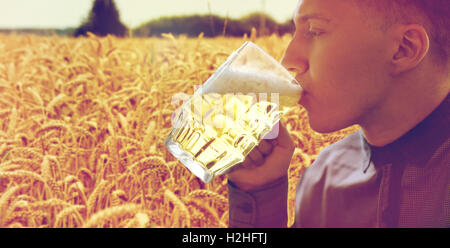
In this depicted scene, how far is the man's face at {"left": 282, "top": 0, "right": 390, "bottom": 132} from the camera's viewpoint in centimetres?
52

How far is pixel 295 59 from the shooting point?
574 millimetres

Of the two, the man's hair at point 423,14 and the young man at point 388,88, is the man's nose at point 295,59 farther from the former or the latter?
the man's hair at point 423,14

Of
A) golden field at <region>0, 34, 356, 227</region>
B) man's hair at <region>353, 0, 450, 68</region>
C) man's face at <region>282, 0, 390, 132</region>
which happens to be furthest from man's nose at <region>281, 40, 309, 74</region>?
golden field at <region>0, 34, 356, 227</region>

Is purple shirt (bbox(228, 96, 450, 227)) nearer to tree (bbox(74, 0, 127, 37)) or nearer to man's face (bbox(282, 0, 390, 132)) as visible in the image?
man's face (bbox(282, 0, 390, 132))

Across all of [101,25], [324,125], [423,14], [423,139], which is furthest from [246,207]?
[101,25]

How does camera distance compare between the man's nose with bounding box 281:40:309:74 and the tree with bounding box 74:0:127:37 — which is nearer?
the man's nose with bounding box 281:40:309:74

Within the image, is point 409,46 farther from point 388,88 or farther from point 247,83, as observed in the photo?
point 247,83

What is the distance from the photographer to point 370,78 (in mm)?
525

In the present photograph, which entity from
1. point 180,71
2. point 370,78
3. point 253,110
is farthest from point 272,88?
point 180,71

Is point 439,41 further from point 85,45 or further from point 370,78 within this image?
point 85,45

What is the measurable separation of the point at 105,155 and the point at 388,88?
94cm

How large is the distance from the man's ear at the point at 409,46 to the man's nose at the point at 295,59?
133 mm

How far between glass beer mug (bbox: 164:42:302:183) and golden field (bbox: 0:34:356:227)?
0.21 meters
